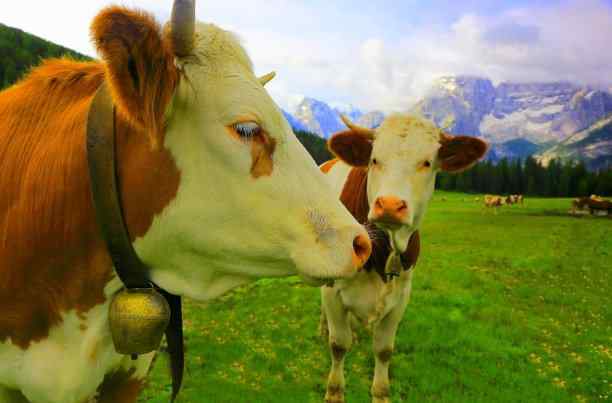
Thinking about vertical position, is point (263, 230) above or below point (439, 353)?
above

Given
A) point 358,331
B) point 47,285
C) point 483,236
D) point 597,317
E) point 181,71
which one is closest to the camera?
point 181,71

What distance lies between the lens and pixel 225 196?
1511 mm

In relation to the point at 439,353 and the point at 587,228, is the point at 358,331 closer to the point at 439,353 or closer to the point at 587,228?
the point at 439,353

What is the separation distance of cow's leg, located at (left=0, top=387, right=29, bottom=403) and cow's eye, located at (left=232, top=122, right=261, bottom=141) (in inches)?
55.4

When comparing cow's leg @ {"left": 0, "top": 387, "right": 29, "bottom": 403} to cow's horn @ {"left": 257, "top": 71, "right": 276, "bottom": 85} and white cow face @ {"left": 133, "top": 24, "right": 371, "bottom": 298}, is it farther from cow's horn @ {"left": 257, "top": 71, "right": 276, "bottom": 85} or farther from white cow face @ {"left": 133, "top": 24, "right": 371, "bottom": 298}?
cow's horn @ {"left": 257, "top": 71, "right": 276, "bottom": 85}

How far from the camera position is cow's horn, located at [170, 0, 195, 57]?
1319 millimetres

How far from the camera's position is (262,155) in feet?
5.05

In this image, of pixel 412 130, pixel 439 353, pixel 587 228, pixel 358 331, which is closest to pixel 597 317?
pixel 439 353

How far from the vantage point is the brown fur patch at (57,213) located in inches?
58.6

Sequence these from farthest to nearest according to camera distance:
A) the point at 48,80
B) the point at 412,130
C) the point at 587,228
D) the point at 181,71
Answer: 1. the point at 587,228
2. the point at 412,130
3. the point at 48,80
4. the point at 181,71

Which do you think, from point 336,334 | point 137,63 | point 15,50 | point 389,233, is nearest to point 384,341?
point 336,334

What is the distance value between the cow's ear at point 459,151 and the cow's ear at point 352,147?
0.76 meters

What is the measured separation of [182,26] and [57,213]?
2.66 feet

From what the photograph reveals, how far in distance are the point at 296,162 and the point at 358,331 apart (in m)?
6.66
